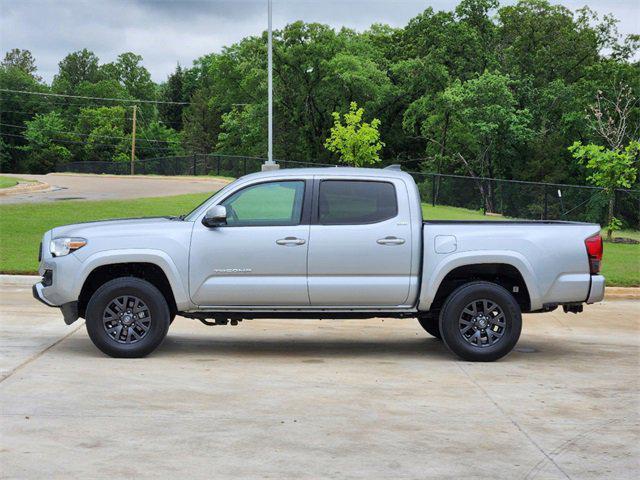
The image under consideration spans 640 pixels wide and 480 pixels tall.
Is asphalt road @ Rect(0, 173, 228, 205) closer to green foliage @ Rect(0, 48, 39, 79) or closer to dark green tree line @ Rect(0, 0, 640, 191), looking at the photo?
dark green tree line @ Rect(0, 0, 640, 191)

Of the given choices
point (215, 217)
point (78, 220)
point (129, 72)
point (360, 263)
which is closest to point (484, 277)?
point (360, 263)

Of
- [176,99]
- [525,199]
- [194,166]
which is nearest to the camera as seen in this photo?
A: [525,199]

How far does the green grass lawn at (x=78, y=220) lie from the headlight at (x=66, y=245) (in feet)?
24.9

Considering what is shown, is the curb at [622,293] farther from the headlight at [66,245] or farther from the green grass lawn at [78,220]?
the headlight at [66,245]

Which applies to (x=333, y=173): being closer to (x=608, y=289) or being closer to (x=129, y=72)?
(x=608, y=289)

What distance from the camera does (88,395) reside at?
790 centimetres

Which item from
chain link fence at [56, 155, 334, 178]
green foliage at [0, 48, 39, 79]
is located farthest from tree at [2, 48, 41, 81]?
chain link fence at [56, 155, 334, 178]

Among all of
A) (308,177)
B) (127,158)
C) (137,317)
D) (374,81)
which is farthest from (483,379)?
(127,158)

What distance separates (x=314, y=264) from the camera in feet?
31.8

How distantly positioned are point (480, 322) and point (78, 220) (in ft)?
61.1

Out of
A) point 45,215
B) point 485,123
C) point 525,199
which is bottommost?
point 45,215

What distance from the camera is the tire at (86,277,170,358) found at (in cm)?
959

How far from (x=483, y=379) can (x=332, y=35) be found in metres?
62.3

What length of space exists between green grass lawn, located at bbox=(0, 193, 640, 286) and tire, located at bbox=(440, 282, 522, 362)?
26.5 feet
